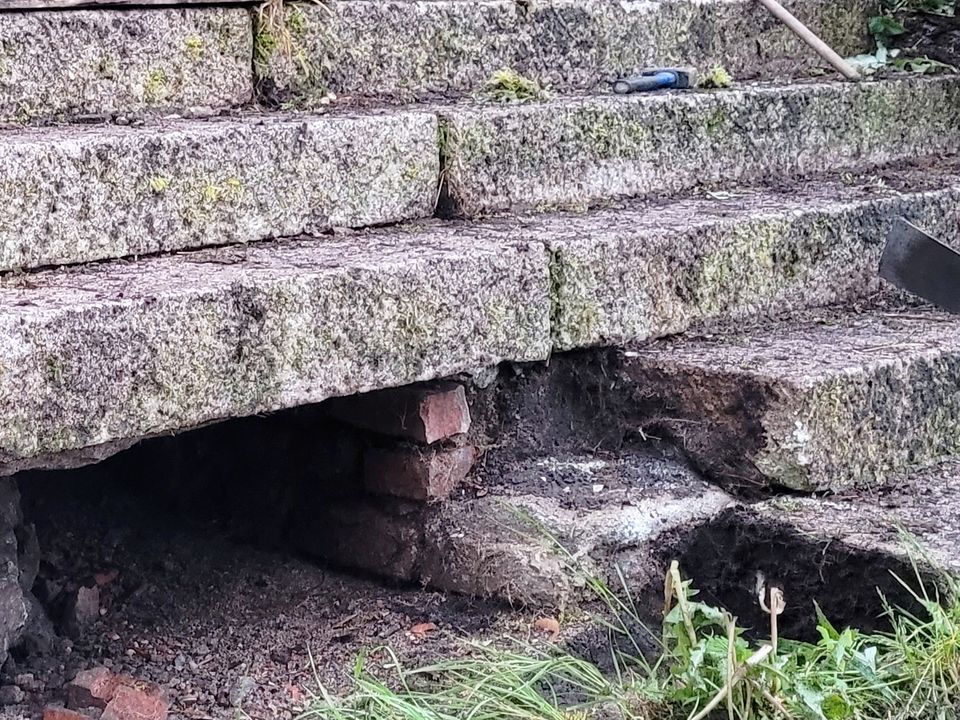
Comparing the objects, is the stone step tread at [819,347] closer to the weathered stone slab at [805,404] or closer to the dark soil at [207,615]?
the weathered stone slab at [805,404]

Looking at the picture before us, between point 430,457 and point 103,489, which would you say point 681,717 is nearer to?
point 430,457

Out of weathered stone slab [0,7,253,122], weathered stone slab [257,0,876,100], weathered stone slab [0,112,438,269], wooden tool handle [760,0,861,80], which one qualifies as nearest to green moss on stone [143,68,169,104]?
weathered stone slab [0,7,253,122]

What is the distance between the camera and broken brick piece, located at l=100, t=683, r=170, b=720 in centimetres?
223

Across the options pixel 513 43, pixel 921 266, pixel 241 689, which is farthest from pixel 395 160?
pixel 921 266

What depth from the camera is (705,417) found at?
8.99ft

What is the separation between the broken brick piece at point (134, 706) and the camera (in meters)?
2.23

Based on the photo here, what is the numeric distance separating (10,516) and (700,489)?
1.34 m

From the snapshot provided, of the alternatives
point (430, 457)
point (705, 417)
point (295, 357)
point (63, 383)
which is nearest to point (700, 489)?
point (705, 417)

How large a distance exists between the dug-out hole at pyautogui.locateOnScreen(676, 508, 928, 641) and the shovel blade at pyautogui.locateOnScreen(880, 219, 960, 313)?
82cm

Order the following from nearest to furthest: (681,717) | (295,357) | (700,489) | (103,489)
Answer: (681,717), (295,357), (700,489), (103,489)

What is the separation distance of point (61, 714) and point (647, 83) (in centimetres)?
208

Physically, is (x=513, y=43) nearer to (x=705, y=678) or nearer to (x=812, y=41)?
(x=812, y=41)

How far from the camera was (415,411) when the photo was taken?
2754mm

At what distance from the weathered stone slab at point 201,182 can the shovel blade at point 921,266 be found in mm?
1088
